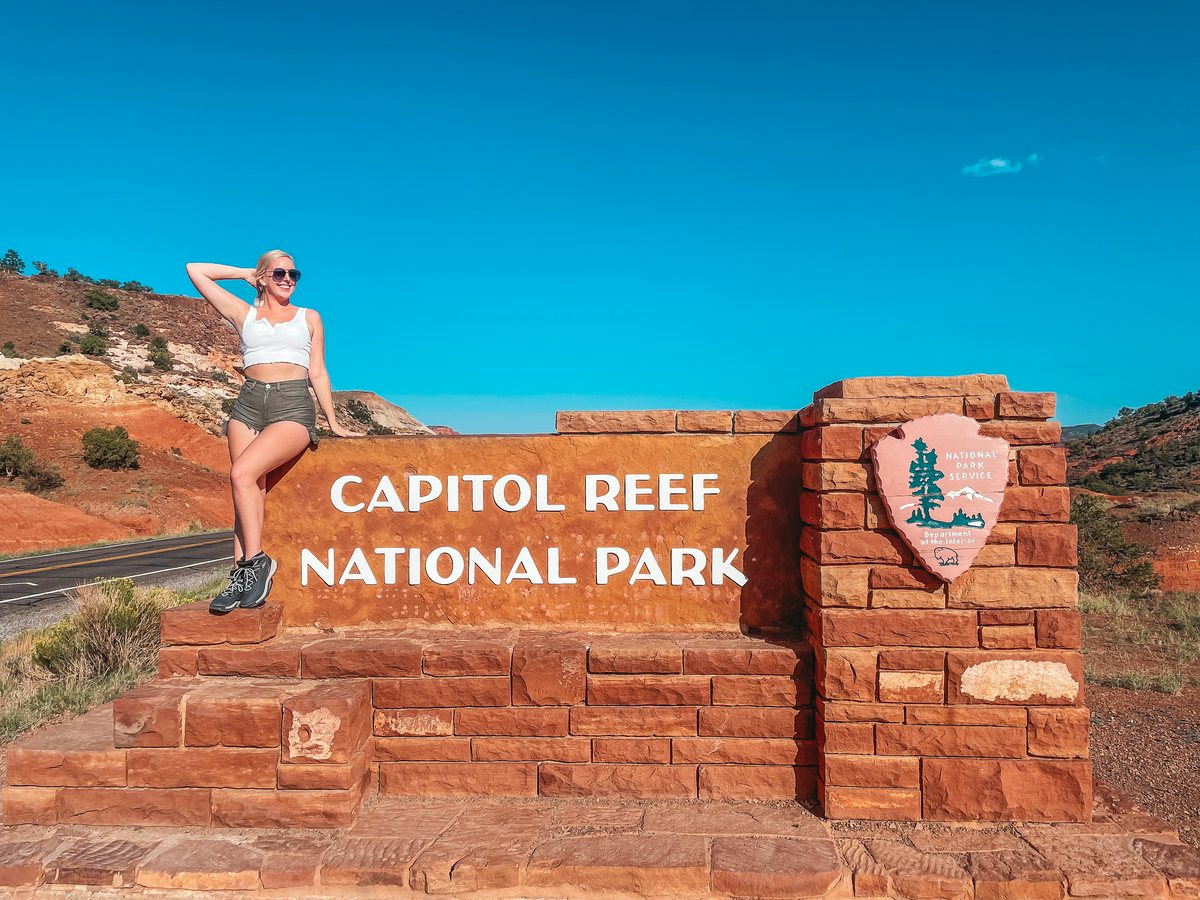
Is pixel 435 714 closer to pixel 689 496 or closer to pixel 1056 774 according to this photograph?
pixel 689 496

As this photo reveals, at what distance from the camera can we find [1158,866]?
3047 mm

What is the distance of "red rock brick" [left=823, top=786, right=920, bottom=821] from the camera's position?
3480 mm

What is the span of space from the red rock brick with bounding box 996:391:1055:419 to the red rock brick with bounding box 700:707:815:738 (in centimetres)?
176

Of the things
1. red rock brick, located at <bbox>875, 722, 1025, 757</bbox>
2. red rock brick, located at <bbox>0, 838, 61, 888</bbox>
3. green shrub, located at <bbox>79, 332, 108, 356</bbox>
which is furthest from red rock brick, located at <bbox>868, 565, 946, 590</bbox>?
green shrub, located at <bbox>79, 332, 108, 356</bbox>

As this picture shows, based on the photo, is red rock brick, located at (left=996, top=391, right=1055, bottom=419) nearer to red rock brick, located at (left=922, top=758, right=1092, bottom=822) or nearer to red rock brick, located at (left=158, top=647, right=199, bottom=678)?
red rock brick, located at (left=922, top=758, right=1092, bottom=822)

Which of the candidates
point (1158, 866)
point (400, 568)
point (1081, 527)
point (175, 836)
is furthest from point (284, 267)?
point (1081, 527)

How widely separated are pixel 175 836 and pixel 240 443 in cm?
193

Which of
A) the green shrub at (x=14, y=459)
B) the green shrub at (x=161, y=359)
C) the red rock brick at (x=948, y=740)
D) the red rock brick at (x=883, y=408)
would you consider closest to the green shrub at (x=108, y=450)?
the green shrub at (x=14, y=459)

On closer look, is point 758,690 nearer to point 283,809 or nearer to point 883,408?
point 883,408


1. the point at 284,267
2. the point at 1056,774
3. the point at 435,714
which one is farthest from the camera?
the point at 284,267

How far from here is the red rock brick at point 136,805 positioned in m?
3.52

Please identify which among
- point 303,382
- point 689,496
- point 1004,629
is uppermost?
point 303,382

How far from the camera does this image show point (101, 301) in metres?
55.6

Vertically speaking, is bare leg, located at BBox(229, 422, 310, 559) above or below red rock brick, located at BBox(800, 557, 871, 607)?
above
